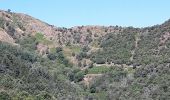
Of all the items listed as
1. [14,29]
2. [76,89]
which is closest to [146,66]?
[76,89]

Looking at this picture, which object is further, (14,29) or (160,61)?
(14,29)

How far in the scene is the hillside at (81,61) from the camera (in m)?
119

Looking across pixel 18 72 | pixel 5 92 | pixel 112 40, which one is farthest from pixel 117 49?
pixel 5 92

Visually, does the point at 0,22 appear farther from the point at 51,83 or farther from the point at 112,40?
the point at 51,83

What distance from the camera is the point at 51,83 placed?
12800cm

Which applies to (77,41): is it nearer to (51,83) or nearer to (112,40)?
(112,40)

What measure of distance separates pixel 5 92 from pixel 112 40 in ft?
275

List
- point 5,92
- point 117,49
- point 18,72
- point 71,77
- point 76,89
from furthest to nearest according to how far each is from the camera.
Answer: point 117,49 → point 71,77 → point 76,89 → point 18,72 → point 5,92

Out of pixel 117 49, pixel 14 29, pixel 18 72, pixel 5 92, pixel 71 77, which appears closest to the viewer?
pixel 5 92

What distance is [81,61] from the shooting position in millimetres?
165250

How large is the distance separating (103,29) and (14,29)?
114 feet

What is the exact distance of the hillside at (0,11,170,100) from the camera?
391ft

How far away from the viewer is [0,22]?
176 m

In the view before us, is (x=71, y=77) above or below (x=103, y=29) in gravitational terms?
below
